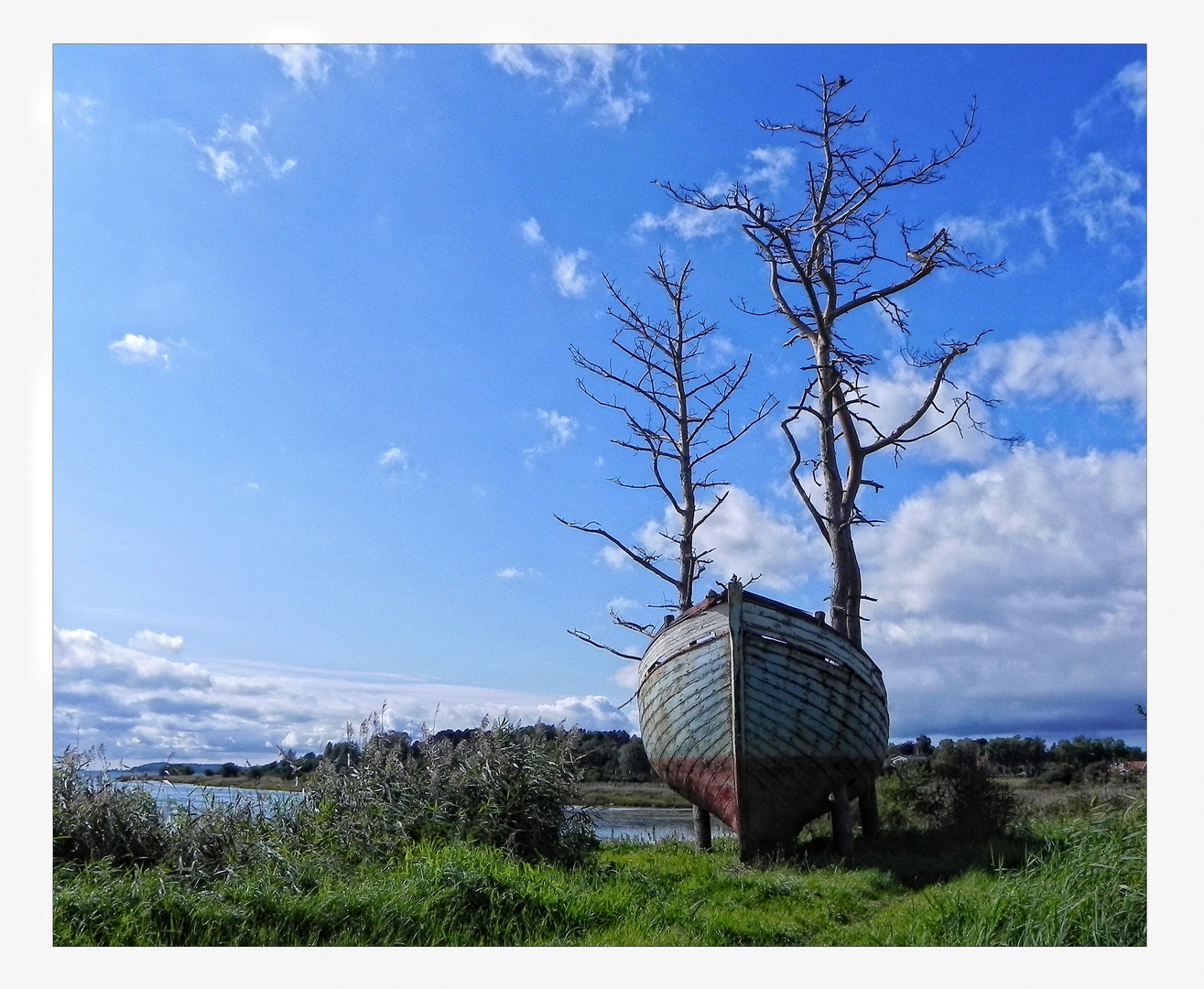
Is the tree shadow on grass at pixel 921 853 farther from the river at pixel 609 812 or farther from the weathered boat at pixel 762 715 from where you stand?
the river at pixel 609 812

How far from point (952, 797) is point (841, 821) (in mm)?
2166

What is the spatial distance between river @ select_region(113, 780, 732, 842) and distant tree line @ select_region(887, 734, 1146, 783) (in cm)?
309

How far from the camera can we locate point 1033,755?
15.3m

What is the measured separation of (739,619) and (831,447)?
5.64 m

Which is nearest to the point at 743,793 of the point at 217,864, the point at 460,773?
the point at 460,773

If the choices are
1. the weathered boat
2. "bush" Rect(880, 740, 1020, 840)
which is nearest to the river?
the weathered boat

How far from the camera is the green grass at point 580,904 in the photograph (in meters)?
6.39

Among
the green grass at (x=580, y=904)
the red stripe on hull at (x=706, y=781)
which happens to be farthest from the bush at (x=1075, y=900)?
the red stripe on hull at (x=706, y=781)

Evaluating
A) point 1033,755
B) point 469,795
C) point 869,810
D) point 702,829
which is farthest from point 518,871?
point 1033,755

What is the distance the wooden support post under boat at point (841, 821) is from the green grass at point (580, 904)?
2.09m

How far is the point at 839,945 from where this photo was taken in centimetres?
720

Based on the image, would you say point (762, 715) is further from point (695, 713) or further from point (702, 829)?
point (702, 829)

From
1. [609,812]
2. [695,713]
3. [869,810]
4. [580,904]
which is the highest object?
[695,713]
